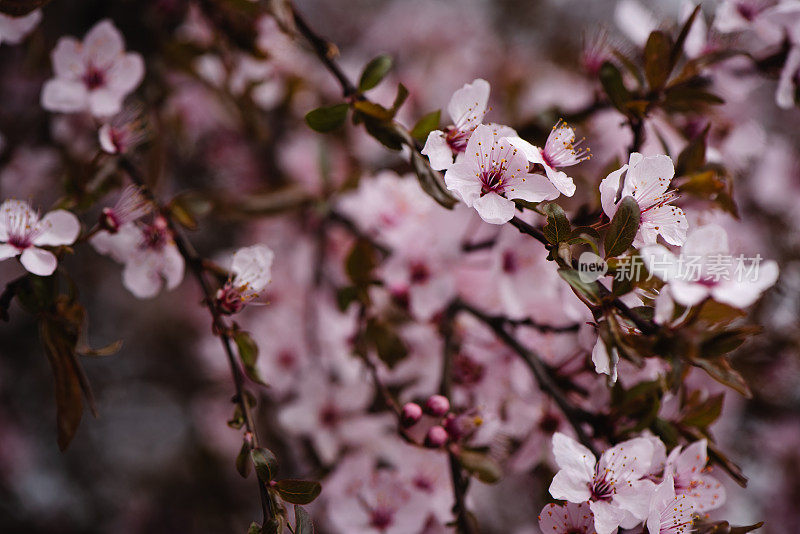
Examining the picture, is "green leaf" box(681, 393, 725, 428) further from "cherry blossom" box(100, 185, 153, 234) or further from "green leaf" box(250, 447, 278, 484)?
"cherry blossom" box(100, 185, 153, 234)

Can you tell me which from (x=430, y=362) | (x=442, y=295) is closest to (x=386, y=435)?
(x=430, y=362)

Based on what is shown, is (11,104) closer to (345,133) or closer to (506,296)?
(345,133)

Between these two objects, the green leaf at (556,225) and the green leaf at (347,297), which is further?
the green leaf at (347,297)

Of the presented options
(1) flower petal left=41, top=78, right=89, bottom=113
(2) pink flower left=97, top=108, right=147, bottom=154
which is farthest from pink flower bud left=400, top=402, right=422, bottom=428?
(1) flower petal left=41, top=78, right=89, bottom=113

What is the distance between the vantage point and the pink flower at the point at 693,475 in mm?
620

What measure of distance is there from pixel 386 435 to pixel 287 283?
1.55ft

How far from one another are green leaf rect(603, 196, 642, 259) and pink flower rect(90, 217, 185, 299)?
0.49 meters

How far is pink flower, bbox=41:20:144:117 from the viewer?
2.59 ft

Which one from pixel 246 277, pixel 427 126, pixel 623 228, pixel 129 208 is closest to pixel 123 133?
pixel 129 208

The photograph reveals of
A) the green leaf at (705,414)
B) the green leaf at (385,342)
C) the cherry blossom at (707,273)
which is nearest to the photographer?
the cherry blossom at (707,273)

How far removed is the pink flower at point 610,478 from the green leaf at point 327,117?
1.34 ft

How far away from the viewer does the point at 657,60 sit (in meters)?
0.72

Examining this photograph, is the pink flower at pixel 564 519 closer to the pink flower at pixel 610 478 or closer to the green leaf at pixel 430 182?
the pink flower at pixel 610 478

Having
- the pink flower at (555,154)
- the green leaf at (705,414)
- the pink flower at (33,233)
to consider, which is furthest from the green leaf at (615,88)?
the pink flower at (33,233)
